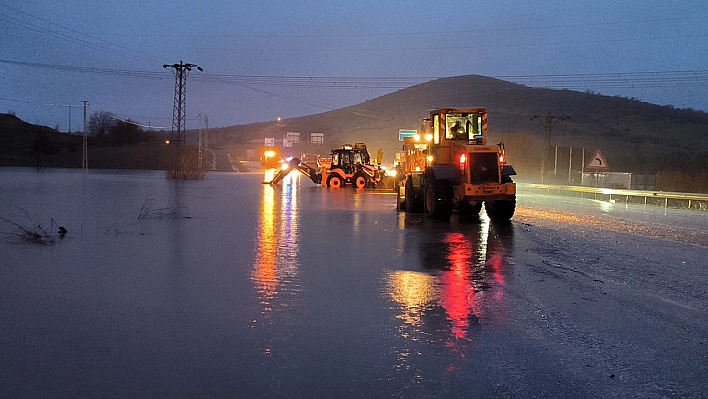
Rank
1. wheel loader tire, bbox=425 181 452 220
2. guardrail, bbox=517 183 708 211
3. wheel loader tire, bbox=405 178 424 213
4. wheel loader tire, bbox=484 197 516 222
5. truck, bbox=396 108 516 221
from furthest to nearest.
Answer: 1. guardrail, bbox=517 183 708 211
2. wheel loader tire, bbox=405 178 424 213
3. wheel loader tire, bbox=425 181 452 220
4. wheel loader tire, bbox=484 197 516 222
5. truck, bbox=396 108 516 221

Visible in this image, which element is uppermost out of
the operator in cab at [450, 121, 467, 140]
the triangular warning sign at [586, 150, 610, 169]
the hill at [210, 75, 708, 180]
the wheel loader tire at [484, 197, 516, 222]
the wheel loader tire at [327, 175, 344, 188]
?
the hill at [210, 75, 708, 180]

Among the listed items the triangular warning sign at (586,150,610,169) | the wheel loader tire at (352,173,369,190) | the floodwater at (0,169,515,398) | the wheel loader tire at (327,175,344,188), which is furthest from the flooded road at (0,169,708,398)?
the wheel loader tire at (327,175,344,188)

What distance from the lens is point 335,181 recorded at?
4441 centimetres

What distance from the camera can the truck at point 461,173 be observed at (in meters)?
20.4

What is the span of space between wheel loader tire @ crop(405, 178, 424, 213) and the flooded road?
7.68 meters

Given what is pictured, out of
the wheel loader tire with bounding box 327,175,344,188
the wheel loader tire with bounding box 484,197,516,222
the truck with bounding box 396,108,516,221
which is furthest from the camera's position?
the wheel loader tire with bounding box 327,175,344,188

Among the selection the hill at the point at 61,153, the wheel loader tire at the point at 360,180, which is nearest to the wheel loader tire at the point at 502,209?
the wheel loader tire at the point at 360,180

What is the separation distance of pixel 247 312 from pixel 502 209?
13907mm

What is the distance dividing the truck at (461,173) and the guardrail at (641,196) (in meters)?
12.1

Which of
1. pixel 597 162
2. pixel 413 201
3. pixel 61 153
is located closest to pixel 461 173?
pixel 413 201

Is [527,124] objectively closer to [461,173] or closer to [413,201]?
[413,201]

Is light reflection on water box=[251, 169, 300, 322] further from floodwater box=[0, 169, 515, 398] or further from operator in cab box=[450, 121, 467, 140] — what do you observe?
operator in cab box=[450, 121, 467, 140]

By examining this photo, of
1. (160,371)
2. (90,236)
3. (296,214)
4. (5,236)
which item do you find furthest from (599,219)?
(160,371)

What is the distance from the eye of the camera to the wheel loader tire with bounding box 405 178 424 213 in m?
23.6
